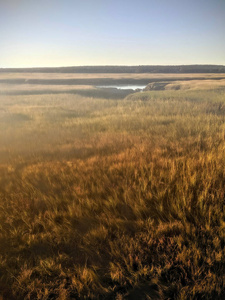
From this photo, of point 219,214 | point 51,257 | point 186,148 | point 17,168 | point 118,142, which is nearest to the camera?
point 51,257

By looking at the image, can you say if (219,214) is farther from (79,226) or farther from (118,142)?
(118,142)

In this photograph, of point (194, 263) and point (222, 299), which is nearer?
point (222, 299)

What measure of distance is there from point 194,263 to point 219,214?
84 centimetres

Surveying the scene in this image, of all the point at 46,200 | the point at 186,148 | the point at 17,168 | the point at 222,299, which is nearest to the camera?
the point at 222,299

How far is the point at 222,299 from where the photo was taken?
170 centimetres

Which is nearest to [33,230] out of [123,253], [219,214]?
[123,253]

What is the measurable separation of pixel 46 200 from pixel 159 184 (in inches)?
66.1

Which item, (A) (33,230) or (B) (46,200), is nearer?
(A) (33,230)

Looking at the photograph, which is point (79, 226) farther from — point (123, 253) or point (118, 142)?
point (118, 142)

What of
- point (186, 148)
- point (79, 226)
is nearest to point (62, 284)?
point (79, 226)

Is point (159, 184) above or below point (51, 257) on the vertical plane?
above

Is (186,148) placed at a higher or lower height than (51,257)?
higher

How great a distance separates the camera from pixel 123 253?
2.16 meters

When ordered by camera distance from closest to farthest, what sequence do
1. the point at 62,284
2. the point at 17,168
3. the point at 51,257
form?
the point at 62,284 → the point at 51,257 → the point at 17,168
